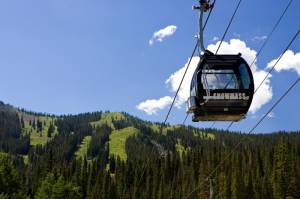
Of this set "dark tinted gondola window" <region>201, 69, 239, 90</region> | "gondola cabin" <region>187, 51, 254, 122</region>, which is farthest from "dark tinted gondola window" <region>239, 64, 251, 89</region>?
"dark tinted gondola window" <region>201, 69, 239, 90</region>

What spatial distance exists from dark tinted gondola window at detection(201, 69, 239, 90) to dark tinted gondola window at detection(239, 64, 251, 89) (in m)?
0.29

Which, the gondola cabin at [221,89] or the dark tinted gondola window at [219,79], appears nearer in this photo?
the gondola cabin at [221,89]

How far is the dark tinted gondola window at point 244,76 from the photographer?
61.4 ft

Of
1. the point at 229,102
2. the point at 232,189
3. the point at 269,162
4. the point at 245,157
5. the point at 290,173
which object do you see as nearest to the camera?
the point at 229,102

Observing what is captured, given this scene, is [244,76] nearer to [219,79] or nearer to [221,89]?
[219,79]

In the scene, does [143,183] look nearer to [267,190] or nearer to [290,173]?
[267,190]

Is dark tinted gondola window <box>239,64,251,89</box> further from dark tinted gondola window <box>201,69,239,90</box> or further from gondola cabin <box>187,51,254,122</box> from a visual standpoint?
dark tinted gondola window <box>201,69,239,90</box>

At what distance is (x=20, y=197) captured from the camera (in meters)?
84.2

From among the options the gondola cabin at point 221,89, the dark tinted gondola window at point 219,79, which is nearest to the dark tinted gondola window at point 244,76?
the gondola cabin at point 221,89

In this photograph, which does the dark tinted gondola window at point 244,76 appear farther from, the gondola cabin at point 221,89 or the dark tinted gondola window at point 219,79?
the dark tinted gondola window at point 219,79

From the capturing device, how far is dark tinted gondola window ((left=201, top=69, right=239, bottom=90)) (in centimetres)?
1866

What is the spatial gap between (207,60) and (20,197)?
236 ft

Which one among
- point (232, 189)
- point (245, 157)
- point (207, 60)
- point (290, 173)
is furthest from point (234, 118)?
point (245, 157)

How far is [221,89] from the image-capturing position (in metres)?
18.5
